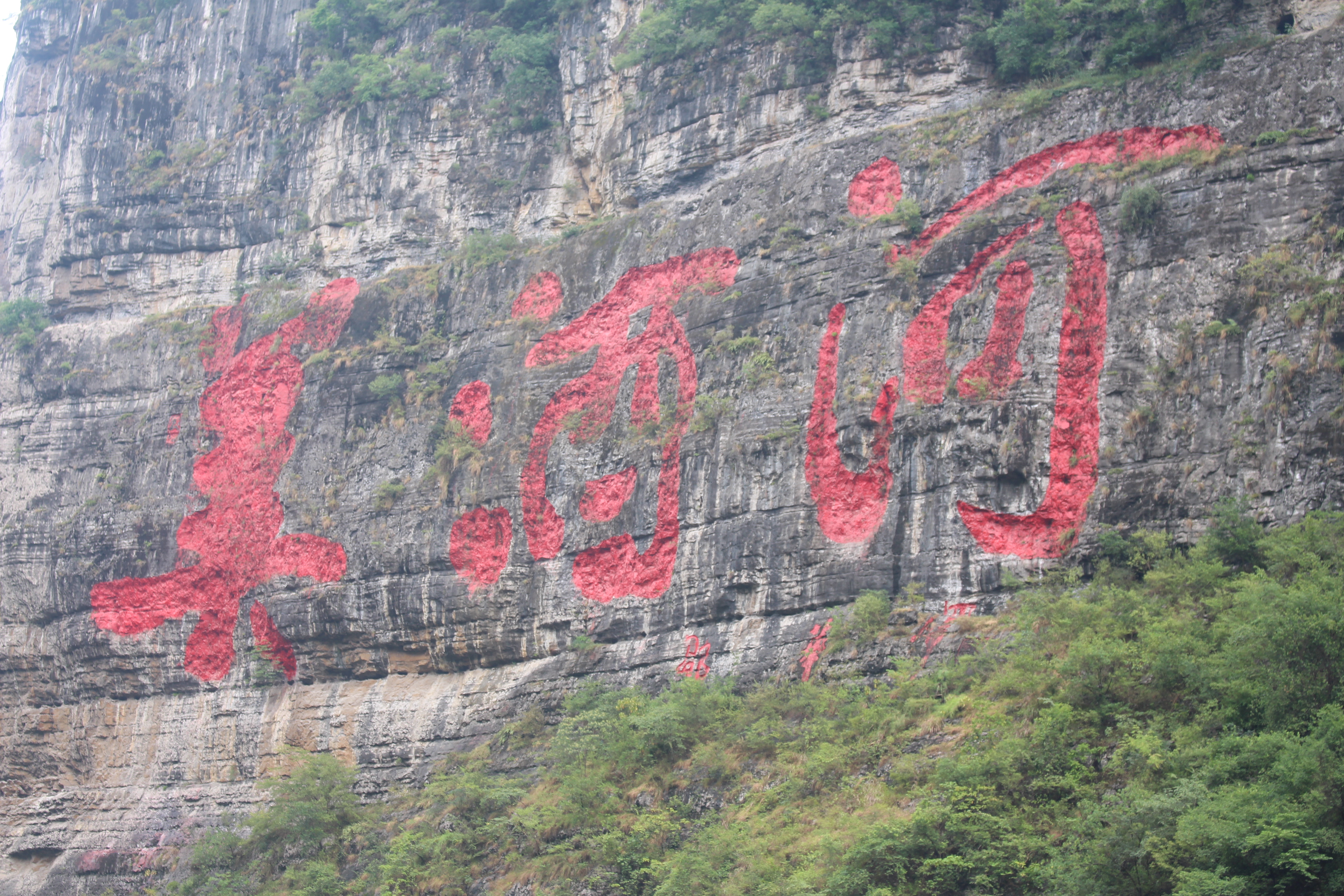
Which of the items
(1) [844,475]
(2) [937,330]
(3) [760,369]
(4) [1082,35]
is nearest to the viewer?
(1) [844,475]

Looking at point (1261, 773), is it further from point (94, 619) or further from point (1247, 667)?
point (94, 619)

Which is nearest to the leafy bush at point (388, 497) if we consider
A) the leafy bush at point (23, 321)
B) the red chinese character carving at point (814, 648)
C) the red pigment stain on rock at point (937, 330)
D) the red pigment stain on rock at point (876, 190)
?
the red chinese character carving at point (814, 648)

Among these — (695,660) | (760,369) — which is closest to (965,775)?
(695,660)

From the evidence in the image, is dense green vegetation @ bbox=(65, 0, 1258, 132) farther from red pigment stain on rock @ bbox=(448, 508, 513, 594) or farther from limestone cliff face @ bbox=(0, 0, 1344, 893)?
red pigment stain on rock @ bbox=(448, 508, 513, 594)

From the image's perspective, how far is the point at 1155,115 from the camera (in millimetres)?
Result: 22141

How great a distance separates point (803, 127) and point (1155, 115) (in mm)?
6905

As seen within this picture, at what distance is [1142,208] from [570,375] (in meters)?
10.2

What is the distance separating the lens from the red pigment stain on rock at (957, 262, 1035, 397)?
69.8 ft

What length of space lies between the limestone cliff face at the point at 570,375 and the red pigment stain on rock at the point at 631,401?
0.07 m

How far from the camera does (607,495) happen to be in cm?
2461

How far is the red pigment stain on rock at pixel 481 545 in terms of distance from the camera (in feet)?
83.0

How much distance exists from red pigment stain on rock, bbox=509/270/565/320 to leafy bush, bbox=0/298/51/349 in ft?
39.4

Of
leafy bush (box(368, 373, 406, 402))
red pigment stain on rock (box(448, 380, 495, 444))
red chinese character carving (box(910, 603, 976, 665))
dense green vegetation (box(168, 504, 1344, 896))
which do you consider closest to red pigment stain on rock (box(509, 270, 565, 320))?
red pigment stain on rock (box(448, 380, 495, 444))

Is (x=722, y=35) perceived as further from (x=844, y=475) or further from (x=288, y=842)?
(x=288, y=842)
